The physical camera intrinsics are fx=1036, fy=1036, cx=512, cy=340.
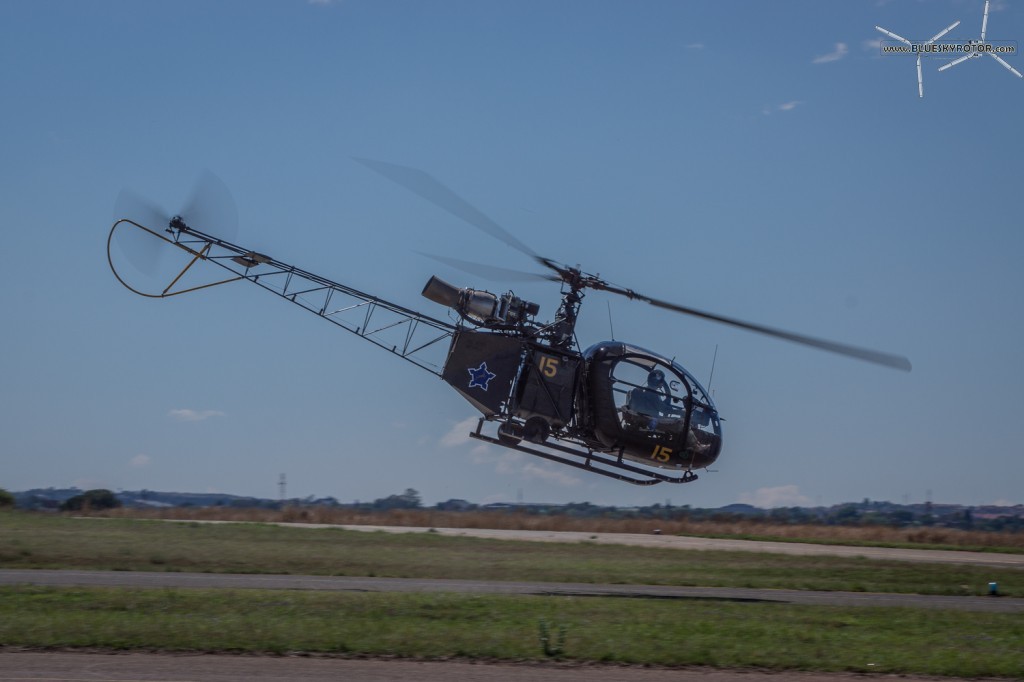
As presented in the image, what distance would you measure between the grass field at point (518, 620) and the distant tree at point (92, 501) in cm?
2614

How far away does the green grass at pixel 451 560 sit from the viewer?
22.4 m

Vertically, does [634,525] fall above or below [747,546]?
above

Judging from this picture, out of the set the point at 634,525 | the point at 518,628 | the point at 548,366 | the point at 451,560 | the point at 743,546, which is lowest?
the point at 518,628

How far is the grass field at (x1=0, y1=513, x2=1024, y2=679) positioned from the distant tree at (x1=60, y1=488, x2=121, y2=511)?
26138mm

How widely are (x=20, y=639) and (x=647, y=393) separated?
11866mm

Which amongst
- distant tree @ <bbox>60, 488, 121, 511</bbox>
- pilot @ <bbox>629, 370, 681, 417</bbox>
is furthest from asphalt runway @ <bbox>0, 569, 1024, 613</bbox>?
distant tree @ <bbox>60, 488, 121, 511</bbox>

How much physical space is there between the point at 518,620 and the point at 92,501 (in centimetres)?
4135

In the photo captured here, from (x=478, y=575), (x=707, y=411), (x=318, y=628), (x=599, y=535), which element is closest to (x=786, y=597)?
(x=707, y=411)

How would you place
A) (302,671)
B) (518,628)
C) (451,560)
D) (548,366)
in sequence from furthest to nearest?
(451,560)
(548,366)
(518,628)
(302,671)

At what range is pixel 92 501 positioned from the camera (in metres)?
50.8

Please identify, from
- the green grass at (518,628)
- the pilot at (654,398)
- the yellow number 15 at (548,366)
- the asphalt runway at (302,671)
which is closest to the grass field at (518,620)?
the green grass at (518,628)

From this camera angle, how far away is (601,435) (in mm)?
20500

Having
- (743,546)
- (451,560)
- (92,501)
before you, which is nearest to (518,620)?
(451,560)

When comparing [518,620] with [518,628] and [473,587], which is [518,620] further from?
[473,587]
